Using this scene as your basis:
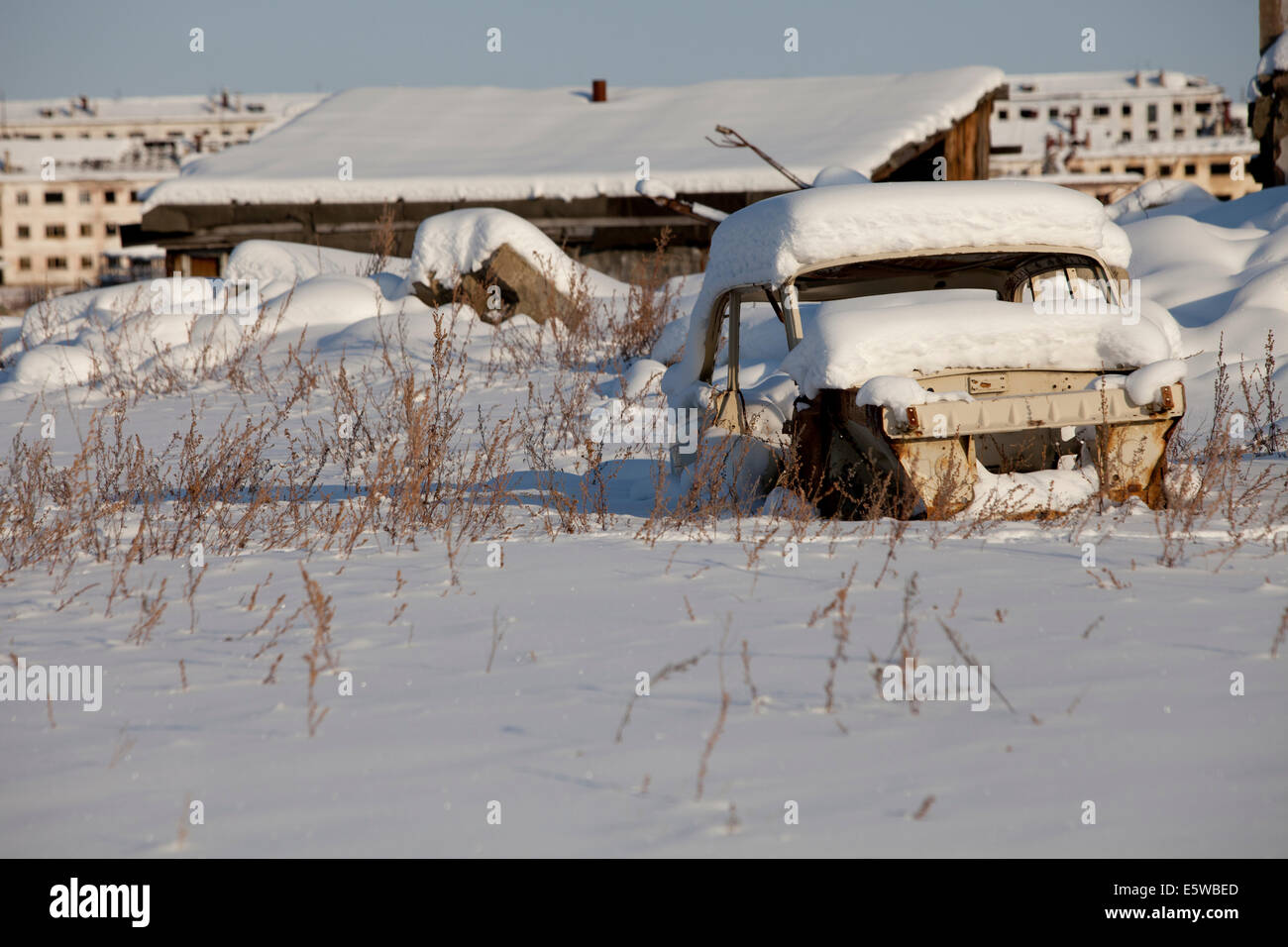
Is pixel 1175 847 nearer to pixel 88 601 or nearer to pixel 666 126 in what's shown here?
pixel 88 601

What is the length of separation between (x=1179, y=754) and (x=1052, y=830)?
0.52 meters

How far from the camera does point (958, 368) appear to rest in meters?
5.09

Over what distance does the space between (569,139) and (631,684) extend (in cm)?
1913

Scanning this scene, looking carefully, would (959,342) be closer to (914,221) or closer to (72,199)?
(914,221)

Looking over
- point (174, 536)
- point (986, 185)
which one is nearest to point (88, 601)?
point (174, 536)

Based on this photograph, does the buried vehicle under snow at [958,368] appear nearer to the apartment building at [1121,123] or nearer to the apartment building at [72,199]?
the apartment building at [1121,123]

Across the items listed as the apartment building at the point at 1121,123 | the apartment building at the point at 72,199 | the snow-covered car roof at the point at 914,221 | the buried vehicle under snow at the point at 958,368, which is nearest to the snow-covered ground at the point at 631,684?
the buried vehicle under snow at the point at 958,368

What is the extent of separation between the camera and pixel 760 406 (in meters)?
6.12

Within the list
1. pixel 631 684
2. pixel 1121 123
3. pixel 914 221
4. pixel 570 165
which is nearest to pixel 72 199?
pixel 570 165

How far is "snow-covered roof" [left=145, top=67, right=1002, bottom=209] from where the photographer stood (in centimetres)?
1786

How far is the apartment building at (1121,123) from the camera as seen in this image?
67625 mm

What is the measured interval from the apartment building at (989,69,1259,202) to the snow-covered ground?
68411 mm
